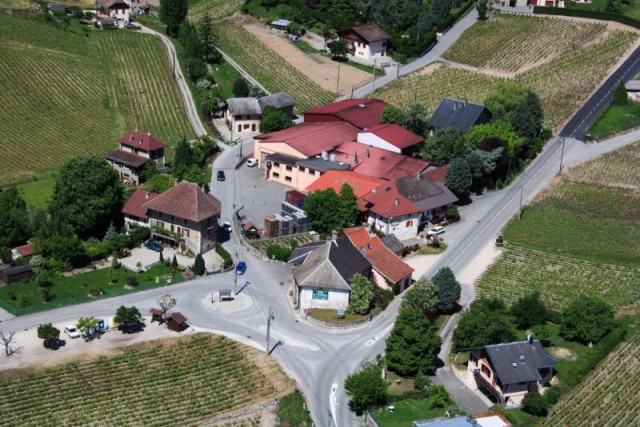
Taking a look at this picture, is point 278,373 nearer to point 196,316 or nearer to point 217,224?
point 196,316

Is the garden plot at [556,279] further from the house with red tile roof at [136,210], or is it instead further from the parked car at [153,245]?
the house with red tile roof at [136,210]

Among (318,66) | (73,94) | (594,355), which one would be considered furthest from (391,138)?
(73,94)

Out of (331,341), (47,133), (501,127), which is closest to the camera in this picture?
(331,341)

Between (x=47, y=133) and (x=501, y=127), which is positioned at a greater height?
(x=501, y=127)

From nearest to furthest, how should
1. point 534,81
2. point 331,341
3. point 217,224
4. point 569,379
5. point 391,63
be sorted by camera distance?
point 569,379, point 331,341, point 217,224, point 534,81, point 391,63

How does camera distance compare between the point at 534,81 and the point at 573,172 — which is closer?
the point at 573,172

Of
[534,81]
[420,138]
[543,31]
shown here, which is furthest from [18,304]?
[543,31]
